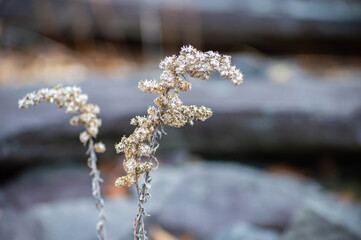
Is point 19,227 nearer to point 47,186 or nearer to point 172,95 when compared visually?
point 47,186

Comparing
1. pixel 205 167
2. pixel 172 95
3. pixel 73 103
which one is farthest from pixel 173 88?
pixel 205 167

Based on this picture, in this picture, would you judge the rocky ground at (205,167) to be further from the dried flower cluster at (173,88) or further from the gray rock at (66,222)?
the dried flower cluster at (173,88)

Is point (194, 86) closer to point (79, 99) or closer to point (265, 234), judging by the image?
point (265, 234)

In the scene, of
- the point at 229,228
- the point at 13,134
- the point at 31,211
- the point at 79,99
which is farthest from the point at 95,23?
the point at 79,99

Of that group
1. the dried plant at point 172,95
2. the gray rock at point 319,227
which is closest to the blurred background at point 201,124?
the gray rock at point 319,227

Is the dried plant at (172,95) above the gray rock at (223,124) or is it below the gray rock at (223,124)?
below

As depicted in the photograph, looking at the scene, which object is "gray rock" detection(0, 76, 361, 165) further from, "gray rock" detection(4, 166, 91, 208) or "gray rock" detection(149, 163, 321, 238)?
"gray rock" detection(149, 163, 321, 238)
